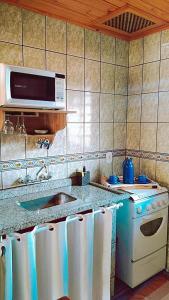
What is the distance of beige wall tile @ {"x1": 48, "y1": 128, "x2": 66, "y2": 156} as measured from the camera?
80.4 inches

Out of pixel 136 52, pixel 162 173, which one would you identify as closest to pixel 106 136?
pixel 162 173

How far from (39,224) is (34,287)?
0.41m

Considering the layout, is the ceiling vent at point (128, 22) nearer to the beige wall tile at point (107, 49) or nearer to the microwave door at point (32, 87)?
the beige wall tile at point (107, 49)

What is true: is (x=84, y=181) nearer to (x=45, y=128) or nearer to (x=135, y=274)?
(x=45, y=128)

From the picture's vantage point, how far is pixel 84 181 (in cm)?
218

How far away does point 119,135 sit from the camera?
99.8 inches

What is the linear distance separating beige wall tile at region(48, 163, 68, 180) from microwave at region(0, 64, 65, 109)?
1.85 feet

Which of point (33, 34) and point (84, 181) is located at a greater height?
point (33, 34)

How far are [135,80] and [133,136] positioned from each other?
1.88 feet

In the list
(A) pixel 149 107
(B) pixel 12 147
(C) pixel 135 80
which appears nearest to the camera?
(B) pixel 12 147

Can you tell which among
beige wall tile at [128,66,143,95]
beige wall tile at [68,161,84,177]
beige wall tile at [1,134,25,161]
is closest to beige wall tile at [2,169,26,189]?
beige wall tile at [1,134,25,161]

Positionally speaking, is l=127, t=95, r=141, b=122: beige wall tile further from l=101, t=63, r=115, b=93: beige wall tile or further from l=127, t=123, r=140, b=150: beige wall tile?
l=101, t=63, r=115, b=93: beige wall tile

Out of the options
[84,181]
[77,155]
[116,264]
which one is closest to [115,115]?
[77,155]

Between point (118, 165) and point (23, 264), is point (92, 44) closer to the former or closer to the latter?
point (118, 165)
